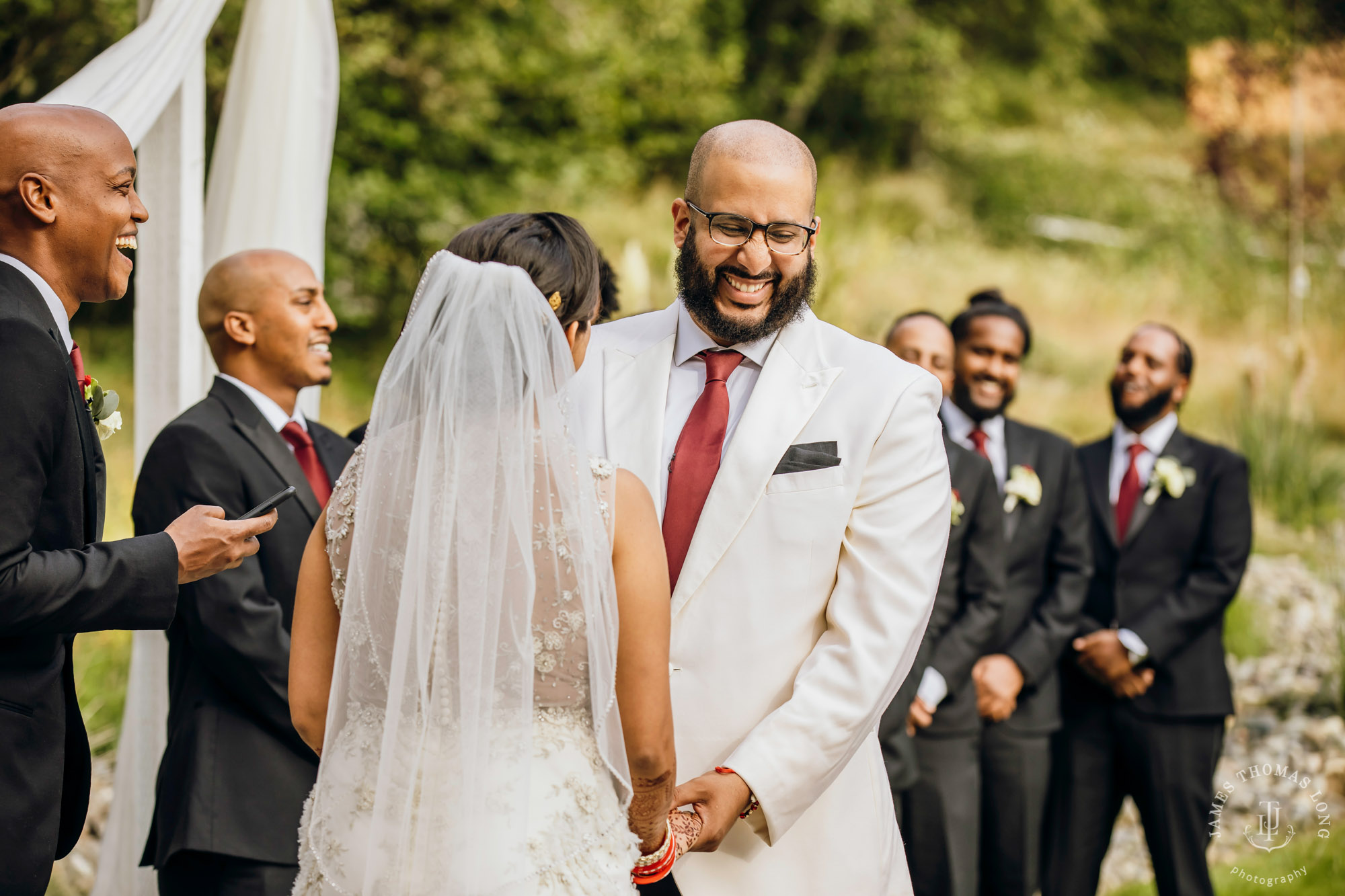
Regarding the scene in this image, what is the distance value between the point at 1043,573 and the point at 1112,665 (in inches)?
17.9

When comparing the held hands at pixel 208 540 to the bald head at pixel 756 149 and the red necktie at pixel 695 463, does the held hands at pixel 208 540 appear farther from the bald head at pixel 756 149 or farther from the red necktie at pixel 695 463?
the bald head at pixel 756 149

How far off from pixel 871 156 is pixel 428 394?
1906 centimetres

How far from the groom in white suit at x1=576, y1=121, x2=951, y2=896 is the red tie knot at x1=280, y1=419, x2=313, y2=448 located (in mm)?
1436

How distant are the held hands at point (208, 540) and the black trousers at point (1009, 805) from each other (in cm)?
323

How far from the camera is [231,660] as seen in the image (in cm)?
333

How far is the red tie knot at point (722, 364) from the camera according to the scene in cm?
290

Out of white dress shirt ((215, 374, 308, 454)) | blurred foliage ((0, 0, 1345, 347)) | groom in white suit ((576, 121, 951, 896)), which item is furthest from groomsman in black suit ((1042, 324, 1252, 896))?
blurred foliage ((0, 0, 1345, 347))

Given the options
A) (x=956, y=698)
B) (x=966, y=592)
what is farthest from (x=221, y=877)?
(x=966, y=592)

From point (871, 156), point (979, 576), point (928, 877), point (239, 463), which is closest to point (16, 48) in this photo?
point (239, 463)

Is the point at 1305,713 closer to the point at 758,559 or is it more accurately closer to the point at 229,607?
the point at 758,559

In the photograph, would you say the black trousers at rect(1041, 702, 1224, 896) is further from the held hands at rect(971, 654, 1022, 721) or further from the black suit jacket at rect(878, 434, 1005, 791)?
the black suit jacket at rect(878, 434, 1005, 791)

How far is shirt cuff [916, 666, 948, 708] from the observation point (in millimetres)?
4254

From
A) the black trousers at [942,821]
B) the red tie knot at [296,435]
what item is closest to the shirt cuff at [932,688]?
the black trousers at [942,821]

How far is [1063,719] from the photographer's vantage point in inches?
197
